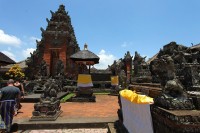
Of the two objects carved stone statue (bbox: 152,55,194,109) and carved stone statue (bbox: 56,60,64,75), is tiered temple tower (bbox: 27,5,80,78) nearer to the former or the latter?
carved stone statue (bbox: 56,60,64,75)

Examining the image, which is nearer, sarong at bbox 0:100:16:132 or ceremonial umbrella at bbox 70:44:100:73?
sarong at bbox 0:100:16:132

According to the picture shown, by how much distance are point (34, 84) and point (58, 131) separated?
16.6m

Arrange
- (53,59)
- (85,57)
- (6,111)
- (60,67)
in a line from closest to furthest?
(6,111) < (85,57) < (60,67) < (53,59)

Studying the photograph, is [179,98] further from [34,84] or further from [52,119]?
[34,84]

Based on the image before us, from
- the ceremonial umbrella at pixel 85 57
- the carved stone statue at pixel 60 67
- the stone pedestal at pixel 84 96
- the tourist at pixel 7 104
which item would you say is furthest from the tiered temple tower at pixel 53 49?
the tourist at pixel 7 104

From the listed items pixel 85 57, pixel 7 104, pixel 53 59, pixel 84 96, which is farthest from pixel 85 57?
pixel 53 59

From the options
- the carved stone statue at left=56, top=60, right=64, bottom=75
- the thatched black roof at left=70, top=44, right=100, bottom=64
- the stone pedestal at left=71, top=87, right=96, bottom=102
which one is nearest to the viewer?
the stone pedestal at left=71, top=87, right=96, bottom=102

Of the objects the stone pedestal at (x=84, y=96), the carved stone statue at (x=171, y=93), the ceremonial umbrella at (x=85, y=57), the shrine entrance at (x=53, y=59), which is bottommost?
the stone pedestal at (x=84, y=96)

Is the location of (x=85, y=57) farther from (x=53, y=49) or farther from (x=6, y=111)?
(x=53, y=49)

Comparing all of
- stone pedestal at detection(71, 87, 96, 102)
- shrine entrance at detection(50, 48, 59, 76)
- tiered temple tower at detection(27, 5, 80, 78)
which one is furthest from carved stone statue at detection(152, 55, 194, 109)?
shrine entrance at detection(50, 48, 59, 76)

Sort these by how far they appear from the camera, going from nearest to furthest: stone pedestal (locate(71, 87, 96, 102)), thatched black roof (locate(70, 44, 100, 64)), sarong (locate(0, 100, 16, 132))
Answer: sarong (locate(0, 100, 16, 132))
stone pedestal (locate(71, 87, 96, 102))
thatched black roof (locate(70, 44, 100, 64))

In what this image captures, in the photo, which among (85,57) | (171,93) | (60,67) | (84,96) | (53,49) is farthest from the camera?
(53,49)

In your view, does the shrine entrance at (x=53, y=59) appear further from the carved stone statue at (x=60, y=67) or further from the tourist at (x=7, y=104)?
the tourist at (x=7, y=104)

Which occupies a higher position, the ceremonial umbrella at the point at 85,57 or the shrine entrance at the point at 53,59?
the shrine entrance at the point at 53,59
